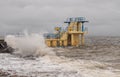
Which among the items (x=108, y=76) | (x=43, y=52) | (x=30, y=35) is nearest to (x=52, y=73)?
(x=108, y=76)

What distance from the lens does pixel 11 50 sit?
126 ft

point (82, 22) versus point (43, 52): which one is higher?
point (82, 22)

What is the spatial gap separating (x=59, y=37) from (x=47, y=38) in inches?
91.9

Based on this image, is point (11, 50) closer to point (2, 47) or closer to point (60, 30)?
point (2, 47)

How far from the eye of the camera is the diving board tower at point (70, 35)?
51844mm

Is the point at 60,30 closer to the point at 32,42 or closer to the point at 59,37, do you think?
the point at 59,37

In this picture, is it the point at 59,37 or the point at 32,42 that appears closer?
the point at 32,42

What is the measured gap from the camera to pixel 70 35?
5366 centimetres

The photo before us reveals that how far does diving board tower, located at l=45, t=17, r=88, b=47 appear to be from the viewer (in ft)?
170

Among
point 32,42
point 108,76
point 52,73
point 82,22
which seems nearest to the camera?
point 108,76

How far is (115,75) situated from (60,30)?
1549 inches

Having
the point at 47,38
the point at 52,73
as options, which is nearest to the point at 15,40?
the point at 47,38

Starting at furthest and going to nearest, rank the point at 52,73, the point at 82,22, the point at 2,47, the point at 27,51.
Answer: the point at 82,22
the point at 2,47
the point at 27,51
the point at 52,73

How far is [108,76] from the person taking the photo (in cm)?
1486
